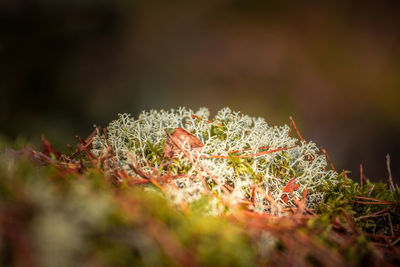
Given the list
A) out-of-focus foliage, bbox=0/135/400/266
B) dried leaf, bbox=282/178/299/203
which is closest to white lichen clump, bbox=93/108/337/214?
dried leaf, bbox=282/178/299/203

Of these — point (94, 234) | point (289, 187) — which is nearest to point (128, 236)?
point (94, 234)

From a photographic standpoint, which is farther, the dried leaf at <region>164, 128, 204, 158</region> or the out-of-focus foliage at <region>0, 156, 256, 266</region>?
the dried leaf at <region>164, 128, 204, 158</region>

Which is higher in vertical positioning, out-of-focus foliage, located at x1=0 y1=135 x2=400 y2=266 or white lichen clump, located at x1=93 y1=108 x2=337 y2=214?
white lichen clump, located at x1=93 y1=108 x2=337 y2=214

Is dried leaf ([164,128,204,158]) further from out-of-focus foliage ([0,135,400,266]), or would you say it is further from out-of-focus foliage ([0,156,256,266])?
out-of-focus foliage ([0,156,256,266])

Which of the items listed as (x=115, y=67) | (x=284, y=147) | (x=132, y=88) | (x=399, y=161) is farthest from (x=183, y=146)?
(x=399, y=161)

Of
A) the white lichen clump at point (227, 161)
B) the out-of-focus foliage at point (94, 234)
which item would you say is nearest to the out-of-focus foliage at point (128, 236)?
the out-of-focus foliage at point (94, 234)

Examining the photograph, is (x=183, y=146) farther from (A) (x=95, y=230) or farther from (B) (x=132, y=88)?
(B) (x=132, y=88)

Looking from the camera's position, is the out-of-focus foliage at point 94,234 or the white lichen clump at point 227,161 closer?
the out-of-focus foliage at point 94,234

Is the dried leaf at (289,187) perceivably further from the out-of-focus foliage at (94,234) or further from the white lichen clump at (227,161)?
the out-of-focus foliage at (94,234)

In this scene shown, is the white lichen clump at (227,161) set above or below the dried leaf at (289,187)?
above

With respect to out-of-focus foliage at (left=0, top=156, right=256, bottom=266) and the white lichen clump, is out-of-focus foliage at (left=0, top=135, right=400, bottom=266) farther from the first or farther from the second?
the white lichen clump
